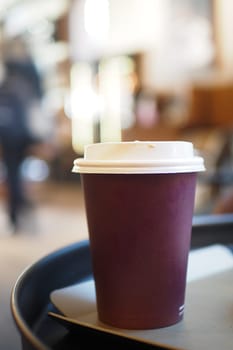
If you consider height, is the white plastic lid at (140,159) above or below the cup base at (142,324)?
above

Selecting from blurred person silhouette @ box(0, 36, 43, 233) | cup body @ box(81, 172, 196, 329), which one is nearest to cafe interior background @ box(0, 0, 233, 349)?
blurred person silhouette @ box(0, 36, 43, 233)

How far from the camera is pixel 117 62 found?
16.4 feet

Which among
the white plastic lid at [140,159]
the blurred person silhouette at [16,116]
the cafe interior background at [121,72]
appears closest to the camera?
the white plastic lid at [140,159]

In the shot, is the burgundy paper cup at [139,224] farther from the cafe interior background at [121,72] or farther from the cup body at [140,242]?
the cafe interior background at [121,72]

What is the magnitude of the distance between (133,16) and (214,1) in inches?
36.8

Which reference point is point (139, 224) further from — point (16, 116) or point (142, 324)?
point (16, 116)

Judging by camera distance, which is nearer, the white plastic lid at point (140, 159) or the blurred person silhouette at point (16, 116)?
the white plastic lid at point (140, 159)

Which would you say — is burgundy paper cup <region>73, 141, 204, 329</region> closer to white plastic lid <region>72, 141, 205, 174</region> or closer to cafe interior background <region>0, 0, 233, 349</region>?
white plastic lid <region>72, 141, 205, 174</region>

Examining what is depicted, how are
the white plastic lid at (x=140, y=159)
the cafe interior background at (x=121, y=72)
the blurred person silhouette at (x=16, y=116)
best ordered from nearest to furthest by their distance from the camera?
the white plastic lid at (x=140, y=159)
the blurred person silhouette at (x=16, y=116)
the cafe interior background at (x=121, y=72)

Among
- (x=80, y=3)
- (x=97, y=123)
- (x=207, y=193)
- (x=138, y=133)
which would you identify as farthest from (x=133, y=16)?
(x=207, y=193)

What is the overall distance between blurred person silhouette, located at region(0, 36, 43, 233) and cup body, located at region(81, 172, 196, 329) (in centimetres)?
198

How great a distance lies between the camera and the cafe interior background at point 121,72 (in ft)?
12.1

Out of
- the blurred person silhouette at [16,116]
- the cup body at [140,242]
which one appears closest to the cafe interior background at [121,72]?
the blurred person silhouette at [16,116]

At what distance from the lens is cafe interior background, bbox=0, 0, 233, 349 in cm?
370
